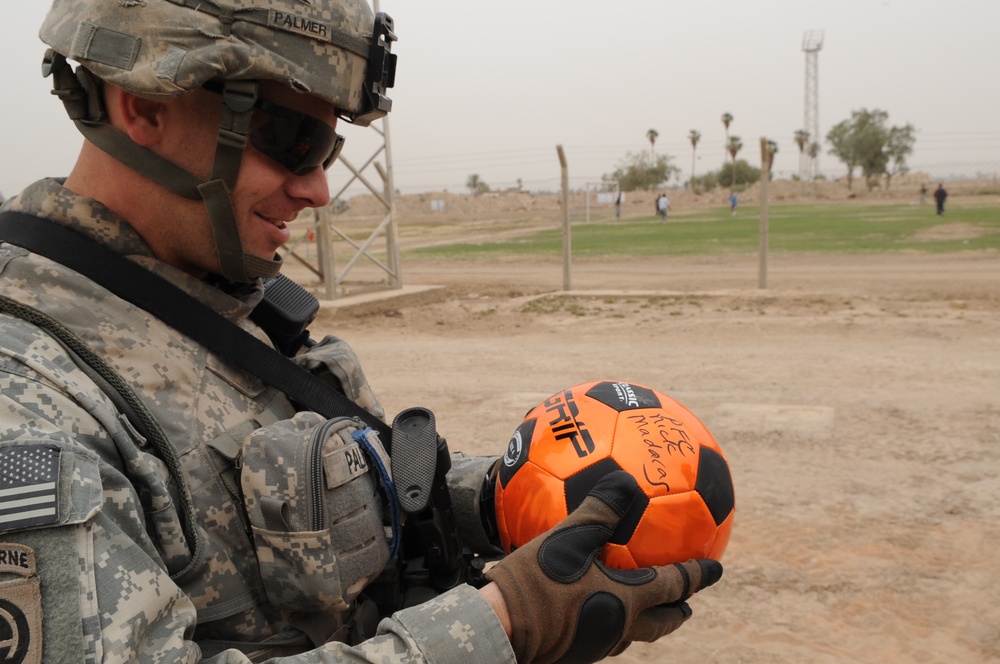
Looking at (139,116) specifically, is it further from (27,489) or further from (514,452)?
(514,452)

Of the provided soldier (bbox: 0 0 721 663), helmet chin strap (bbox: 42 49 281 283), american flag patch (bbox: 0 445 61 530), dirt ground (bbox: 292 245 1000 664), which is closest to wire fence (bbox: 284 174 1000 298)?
dirt ground (bbox: 292 245 1000 664)

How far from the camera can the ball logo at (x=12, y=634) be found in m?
1.14

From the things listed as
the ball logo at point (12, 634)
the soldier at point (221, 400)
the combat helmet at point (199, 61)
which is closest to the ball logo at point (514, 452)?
the soldier at point (221, 400)

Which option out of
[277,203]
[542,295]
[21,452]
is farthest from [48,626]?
[542,295]

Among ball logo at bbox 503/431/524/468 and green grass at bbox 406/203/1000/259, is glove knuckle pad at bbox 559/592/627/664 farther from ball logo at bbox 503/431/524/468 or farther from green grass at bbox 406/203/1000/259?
green grass at bbox 406/203/1000/259

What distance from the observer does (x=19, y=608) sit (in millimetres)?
1146

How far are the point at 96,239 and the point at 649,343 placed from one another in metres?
7.54

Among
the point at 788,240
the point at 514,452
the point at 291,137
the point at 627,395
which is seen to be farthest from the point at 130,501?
the point at 788,240

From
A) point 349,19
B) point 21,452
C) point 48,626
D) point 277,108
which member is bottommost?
point 48,626

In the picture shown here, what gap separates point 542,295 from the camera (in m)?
13.0

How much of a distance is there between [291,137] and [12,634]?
107cm

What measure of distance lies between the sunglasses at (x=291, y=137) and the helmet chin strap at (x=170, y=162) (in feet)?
0.15

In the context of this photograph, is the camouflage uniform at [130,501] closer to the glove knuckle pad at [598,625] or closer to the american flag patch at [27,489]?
the american flag patch at [27,489]

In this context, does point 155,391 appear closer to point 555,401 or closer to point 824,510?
point 555,401
